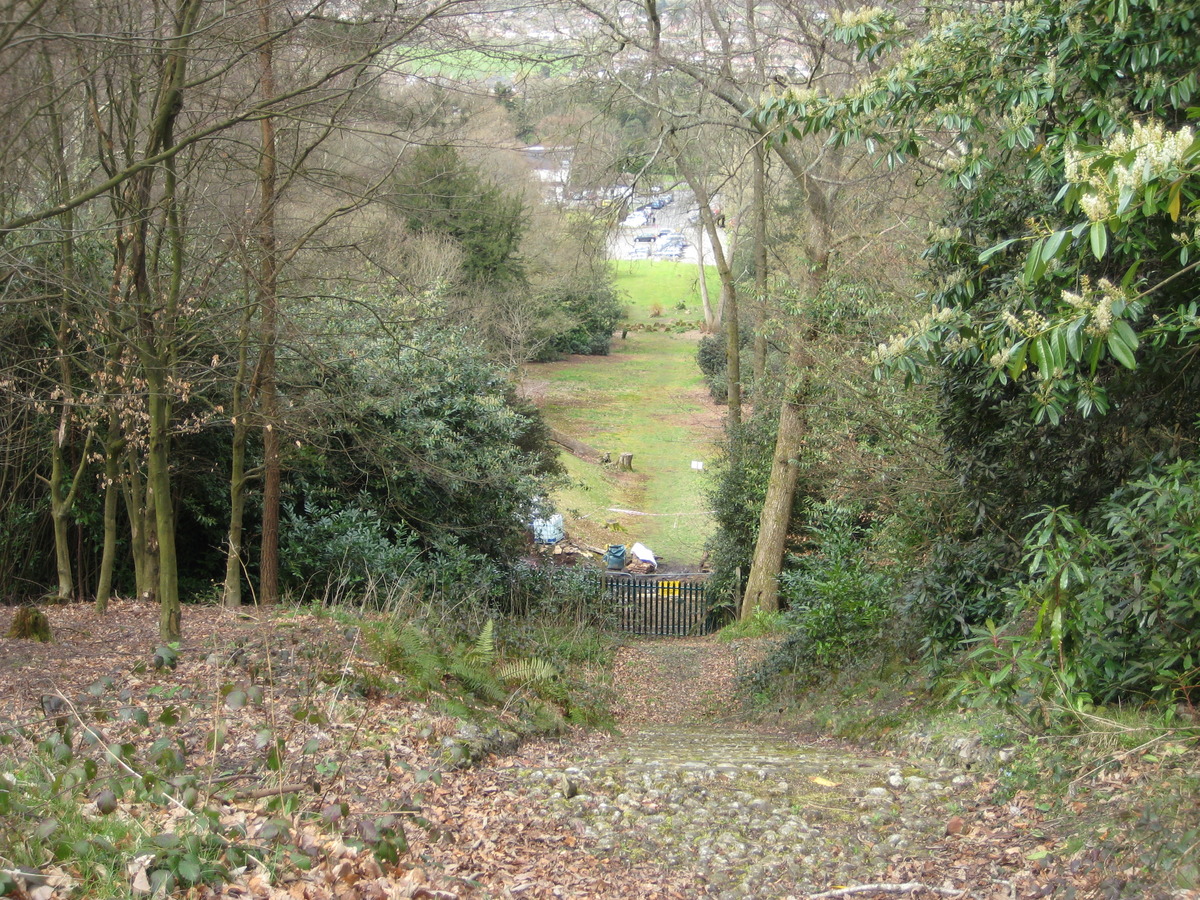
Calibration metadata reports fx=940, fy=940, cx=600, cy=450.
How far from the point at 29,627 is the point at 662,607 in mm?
12912

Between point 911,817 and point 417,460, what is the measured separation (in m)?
6.17

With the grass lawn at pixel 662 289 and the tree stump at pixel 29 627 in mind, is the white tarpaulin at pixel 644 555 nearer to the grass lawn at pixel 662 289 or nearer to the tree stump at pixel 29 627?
the tree stump at pixel 29 627

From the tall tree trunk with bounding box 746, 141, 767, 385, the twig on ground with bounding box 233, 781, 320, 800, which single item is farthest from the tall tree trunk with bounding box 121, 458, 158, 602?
the tall tree trunk with bounding box 746, 141, 767, 385

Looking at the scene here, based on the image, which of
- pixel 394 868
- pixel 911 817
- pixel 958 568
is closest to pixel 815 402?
pixel 958 568

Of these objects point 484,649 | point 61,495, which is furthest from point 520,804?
point 61,495

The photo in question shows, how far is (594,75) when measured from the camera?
49.5ft

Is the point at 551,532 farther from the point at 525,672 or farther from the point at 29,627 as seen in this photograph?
the point at 29,627

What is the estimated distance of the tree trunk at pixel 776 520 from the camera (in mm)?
15500

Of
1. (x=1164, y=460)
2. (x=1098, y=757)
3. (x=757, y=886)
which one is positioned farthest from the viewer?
(x=1164, y=460)

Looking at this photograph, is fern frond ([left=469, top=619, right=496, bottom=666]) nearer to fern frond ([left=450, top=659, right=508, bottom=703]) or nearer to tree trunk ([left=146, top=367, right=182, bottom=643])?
fern frond ([left=450, top=659, right=508, bottom=703])

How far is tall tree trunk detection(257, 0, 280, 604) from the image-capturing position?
25.9 ft

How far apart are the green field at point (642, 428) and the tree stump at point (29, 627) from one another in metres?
11.6

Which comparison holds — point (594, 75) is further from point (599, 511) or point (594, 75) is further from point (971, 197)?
point (599, 511)

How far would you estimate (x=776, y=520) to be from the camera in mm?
16141
